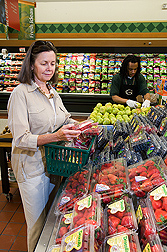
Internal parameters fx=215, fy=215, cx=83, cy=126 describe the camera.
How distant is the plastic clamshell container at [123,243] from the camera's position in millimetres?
901

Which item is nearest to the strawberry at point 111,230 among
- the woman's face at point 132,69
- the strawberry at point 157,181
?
the strawberry at point 157,181

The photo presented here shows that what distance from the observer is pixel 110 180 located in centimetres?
131

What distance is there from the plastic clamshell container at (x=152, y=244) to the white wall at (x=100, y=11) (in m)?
6.75

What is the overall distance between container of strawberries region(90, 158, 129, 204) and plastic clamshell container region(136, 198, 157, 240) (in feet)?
0.43

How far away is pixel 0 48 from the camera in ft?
22.4

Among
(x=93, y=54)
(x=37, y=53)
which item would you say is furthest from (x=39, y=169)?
(x=93, y=54)

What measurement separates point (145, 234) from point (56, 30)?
22.9 feet

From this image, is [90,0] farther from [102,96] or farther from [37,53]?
[37,53]

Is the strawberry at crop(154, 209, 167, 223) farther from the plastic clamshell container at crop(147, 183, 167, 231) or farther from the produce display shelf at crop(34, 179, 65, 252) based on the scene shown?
the produce display shelf at crop(34, 179, 65, 252)

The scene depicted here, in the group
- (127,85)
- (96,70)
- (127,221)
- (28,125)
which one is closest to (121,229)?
(127,221)

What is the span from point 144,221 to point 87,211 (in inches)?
11.0

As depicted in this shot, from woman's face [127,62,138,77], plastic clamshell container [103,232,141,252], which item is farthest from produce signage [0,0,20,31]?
plastic clamshell container [103,232,141,252]

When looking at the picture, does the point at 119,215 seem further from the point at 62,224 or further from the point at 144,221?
the point at 62,224

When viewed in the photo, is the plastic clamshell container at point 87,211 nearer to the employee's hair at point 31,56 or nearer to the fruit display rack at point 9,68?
the employee's hair at point 31,56
